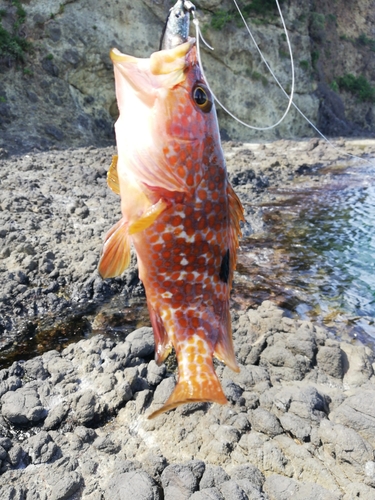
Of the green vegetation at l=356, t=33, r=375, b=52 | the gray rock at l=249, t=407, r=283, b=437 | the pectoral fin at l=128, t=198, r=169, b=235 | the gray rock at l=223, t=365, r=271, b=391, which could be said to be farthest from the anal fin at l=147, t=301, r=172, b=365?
the green vegetation at l=356, t=33, r=375, b=52

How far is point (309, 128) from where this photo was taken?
Result: 2678 cm

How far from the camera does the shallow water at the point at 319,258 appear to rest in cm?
800

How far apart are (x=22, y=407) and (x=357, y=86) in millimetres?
33391

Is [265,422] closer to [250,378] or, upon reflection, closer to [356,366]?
[250,378]

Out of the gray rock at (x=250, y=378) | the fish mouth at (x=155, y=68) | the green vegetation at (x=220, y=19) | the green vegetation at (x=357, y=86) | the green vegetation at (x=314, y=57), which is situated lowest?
the gray rock at (x=250, y=378)

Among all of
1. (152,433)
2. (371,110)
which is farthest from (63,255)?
(371,110)

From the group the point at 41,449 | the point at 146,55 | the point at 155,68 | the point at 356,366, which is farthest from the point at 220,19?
the point at 155,68

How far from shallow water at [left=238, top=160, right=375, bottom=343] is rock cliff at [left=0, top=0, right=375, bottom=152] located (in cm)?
856

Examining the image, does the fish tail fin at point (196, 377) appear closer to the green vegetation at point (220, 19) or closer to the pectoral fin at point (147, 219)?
the pectoral fin at point (147, 219)

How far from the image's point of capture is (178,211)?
2148mm

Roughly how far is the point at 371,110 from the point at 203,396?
1400 inches

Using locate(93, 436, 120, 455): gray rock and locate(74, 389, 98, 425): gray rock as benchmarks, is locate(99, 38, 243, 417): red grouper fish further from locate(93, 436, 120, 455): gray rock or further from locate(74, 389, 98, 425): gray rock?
locate(74, 389, 98, 425): gray rock

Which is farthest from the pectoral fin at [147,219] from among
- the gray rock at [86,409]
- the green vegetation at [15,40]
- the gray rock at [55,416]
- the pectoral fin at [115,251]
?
the green vegetation at [15,40]

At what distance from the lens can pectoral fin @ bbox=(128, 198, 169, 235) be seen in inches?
78.1
